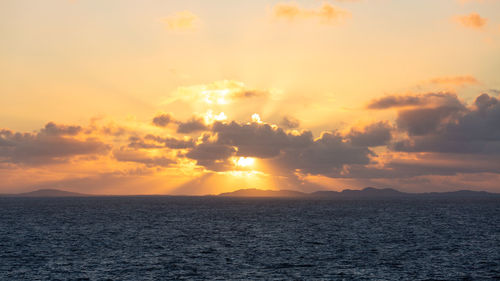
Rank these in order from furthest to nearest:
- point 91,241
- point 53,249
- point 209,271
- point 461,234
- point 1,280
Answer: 1. point 461,234
2. point 91,241
3. point 53,249
4. point 209,271
5. point 1,280

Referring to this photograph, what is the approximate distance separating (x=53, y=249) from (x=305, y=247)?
38006mm

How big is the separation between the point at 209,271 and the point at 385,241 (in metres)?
39.7

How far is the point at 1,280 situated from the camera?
47.7 meters

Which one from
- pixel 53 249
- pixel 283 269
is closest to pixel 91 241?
pixel 53 249

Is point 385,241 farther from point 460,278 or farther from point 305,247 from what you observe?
point 460,278

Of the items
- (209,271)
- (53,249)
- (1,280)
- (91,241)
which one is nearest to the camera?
(1,280)

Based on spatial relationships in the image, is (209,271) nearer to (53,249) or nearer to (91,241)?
(53,249)

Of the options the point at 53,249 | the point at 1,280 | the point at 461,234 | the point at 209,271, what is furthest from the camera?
the point at 461,234

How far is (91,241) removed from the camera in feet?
266

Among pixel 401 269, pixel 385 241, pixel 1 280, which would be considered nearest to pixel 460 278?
pixel 401 269

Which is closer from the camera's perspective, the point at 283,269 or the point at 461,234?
the point at 283,269

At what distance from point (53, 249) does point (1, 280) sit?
2300 centimetres

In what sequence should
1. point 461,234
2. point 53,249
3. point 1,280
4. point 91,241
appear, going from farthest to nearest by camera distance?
point 461,234 < point 91,241 < point 53,249 < point 1,280

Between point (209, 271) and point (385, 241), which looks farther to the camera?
point (385, 241)
